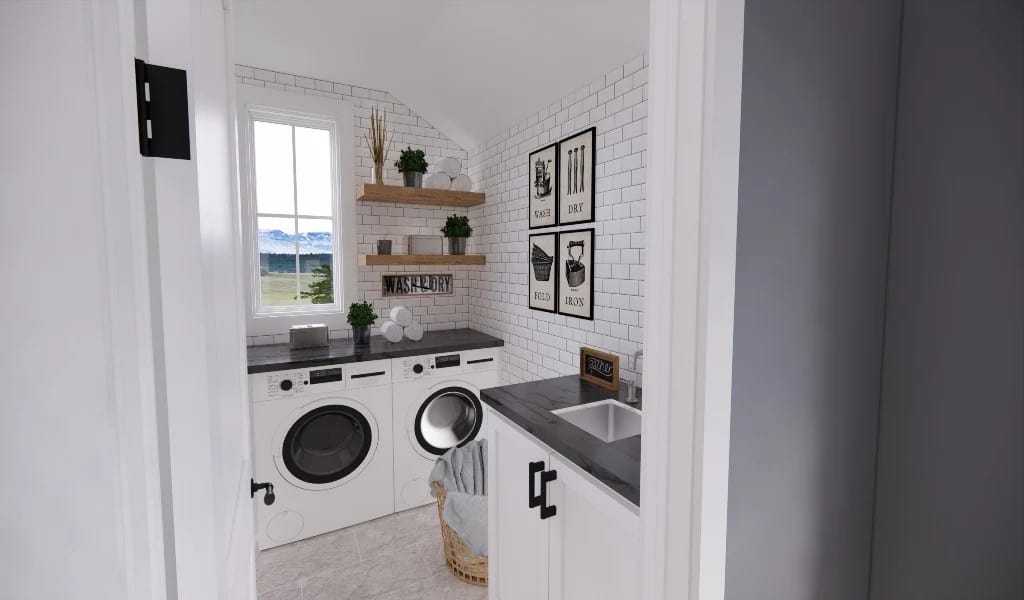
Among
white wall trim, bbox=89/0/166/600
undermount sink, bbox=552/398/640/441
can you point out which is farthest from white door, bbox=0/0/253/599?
undermount sink, bbox=552/398/640/441

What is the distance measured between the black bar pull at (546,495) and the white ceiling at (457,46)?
1.89m

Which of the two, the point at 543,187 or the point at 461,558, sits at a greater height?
the point at 543,187

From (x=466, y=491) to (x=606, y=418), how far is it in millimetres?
996

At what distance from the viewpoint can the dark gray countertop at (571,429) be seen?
4.21 feet

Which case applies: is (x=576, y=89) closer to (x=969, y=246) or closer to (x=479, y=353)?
(x=479, y=353)

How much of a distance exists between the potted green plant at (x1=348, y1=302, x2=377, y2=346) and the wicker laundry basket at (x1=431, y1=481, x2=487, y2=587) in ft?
4.11

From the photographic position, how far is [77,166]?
0.38 m

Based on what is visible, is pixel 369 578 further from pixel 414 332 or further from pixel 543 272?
pixel 543 272

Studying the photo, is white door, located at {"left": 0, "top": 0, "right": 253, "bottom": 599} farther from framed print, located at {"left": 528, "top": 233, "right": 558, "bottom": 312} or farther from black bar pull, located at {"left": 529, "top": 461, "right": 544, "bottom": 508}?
framed print, located at {"left": 528, "top": 233, "right": 558, "bottom": 312}

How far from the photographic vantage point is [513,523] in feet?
5.89

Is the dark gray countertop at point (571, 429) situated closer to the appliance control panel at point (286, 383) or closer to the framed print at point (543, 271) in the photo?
the framed print at point (543, 271)

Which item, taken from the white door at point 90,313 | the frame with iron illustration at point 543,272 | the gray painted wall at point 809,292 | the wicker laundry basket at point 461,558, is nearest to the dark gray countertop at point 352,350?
the frame with iron illustration at point 543,272

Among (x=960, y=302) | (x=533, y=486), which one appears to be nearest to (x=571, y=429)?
(x=533, y=486)

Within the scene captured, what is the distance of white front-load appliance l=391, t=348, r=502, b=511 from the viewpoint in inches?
116
